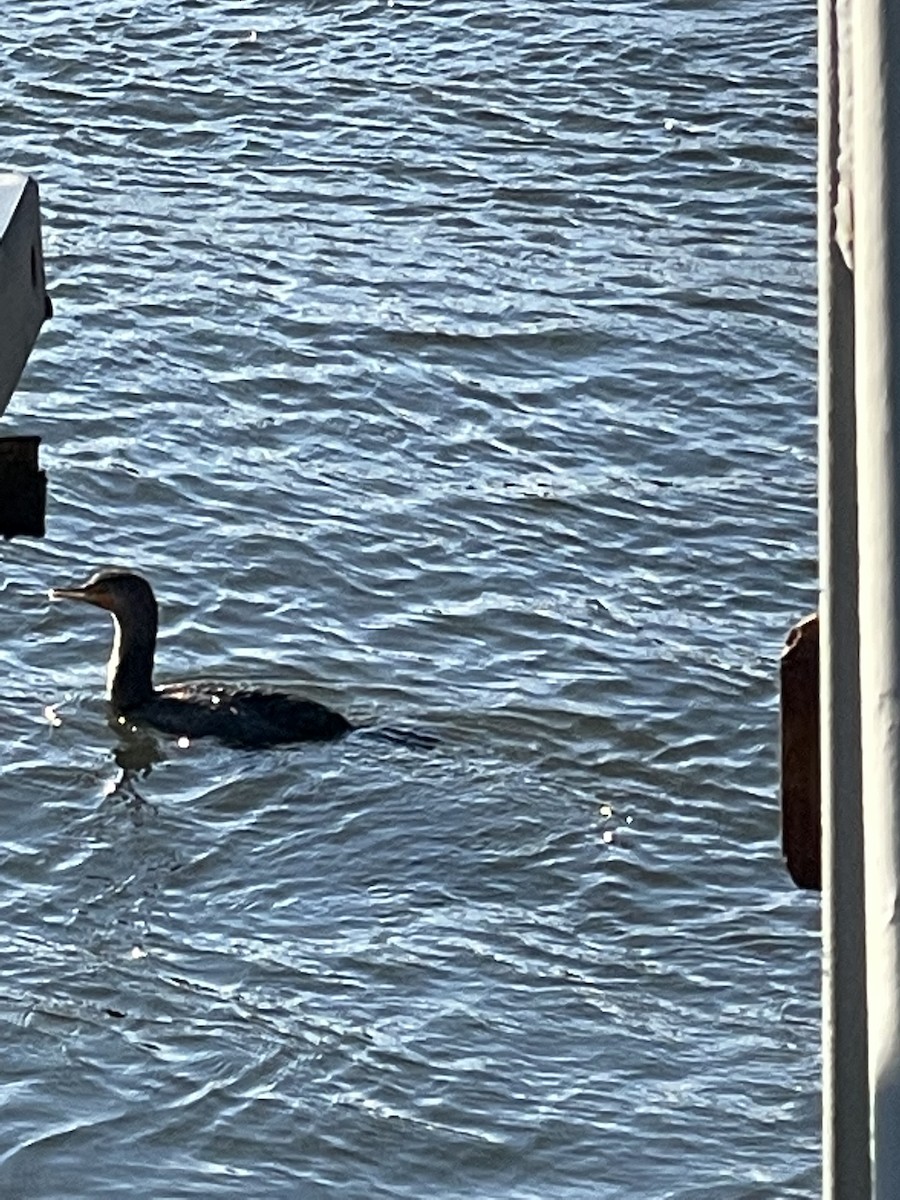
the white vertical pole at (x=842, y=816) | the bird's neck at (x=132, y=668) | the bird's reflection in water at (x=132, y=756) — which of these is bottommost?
the bird's reflection in water at (x=132, y=756)

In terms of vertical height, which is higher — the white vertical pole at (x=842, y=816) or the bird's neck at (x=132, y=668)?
the white vertical pole at (x=842, y=816)

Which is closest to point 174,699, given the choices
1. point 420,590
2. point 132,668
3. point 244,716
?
point 132,668

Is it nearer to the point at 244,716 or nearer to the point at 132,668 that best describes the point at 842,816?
the point at 244,716

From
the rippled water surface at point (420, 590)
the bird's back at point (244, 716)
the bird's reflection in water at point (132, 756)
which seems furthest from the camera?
the bird's reflection in water at point (132, 756)

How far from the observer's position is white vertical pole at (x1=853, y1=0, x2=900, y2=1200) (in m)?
0.97

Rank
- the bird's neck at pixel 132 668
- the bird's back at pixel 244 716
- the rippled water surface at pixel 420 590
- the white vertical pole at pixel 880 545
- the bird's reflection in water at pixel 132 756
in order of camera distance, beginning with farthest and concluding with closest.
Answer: the bird's neck at pixel 132 668 → the bird's reflection in water at pixel 132 756 → the bird's back at pixel 244 716 → the rippled water surface at pixel 420 590 → the white vertical pole at pixel 880 545

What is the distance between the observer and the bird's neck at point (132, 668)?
31.3 ft

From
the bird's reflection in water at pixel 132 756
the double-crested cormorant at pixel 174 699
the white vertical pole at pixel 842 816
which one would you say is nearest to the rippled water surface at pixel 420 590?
the bird's reflection in water at pixel 132 756

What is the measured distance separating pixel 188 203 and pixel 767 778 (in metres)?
5.72

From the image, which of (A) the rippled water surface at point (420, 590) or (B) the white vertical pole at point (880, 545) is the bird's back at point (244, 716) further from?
(B) the white vertical pole at point (880, 545)

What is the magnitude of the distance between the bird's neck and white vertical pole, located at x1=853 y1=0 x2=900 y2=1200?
8.54 m

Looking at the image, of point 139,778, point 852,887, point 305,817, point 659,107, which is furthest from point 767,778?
point 852,887

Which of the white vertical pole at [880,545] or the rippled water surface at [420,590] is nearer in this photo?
the white vertical pole at [880,545]

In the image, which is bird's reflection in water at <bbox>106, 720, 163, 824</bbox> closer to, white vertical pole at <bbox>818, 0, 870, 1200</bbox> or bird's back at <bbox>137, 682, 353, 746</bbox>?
bird's back at <bbox>137, 682, 353, 746</bbox>
